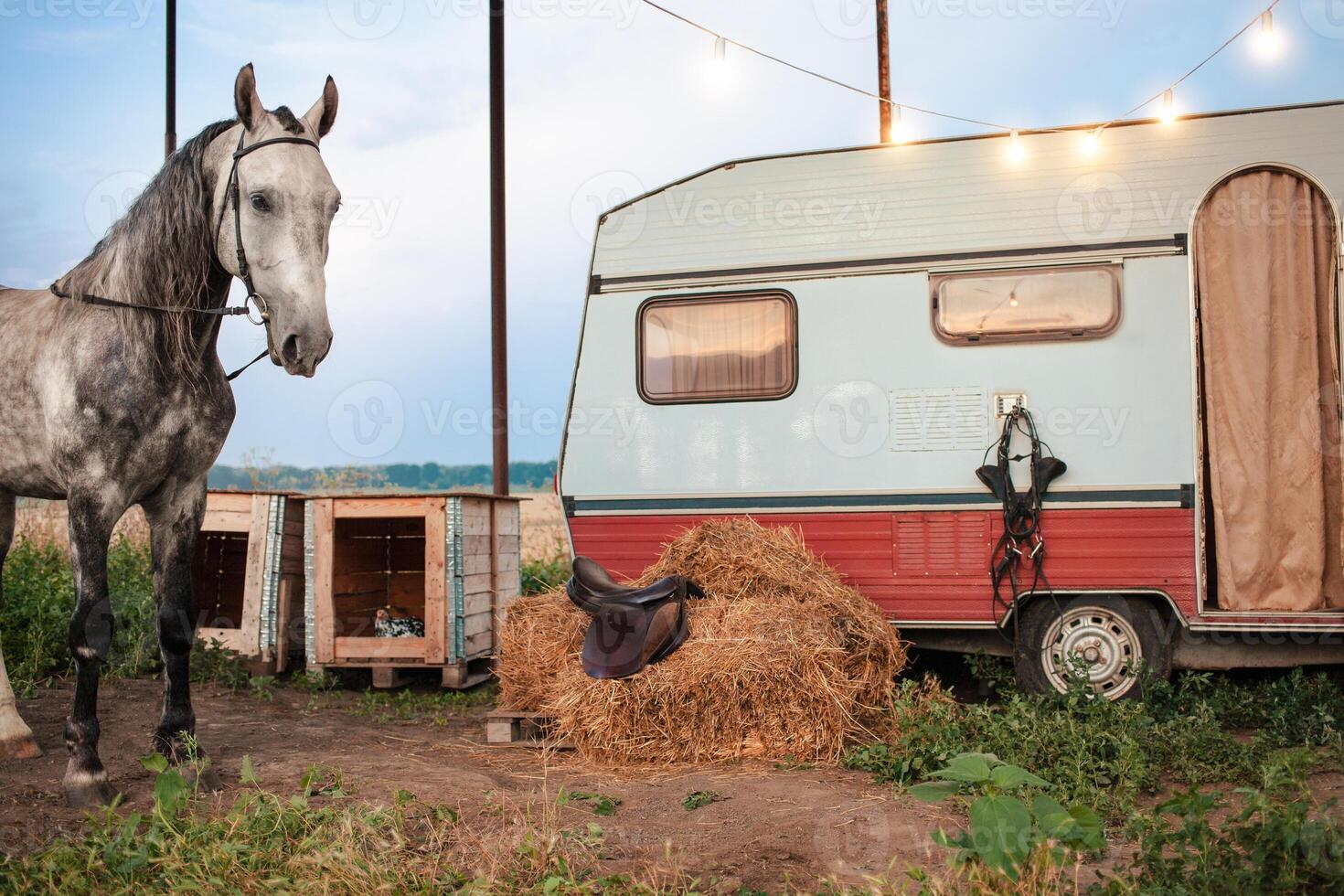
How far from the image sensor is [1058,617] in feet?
19.7

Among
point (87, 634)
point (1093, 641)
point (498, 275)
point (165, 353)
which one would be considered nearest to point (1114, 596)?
point (1093, 641)

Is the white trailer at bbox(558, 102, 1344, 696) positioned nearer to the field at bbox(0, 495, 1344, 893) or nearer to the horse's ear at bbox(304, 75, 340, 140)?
the field at bbox(0, 495, 1344, 893)

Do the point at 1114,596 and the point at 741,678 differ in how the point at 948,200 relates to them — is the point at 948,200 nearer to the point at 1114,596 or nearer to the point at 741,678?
the point at 1114,596

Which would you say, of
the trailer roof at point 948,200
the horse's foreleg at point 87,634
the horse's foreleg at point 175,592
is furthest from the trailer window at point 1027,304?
the horse's foreleg at point 87,634

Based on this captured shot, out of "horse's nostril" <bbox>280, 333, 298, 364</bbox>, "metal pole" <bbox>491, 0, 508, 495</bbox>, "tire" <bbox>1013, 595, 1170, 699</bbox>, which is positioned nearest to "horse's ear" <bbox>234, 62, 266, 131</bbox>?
→ "horse's nostril" <bbox>280, 333, 298, 364</bbox>

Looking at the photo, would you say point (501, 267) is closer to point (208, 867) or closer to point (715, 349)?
point (715, 349)

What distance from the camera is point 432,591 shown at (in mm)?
7254

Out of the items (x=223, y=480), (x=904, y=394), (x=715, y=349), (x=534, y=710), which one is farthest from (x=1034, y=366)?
(x=223, y=480)

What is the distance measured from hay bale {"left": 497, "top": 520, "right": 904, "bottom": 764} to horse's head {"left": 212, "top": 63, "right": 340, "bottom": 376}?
7.91 feet

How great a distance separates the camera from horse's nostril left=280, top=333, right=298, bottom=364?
3.82 m

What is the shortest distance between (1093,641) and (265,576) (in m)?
5.49

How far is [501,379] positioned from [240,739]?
5.54 m

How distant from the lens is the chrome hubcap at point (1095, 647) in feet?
19.4

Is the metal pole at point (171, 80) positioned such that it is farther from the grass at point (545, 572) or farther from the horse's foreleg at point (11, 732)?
the horse's foreleg at point (11, 732)
